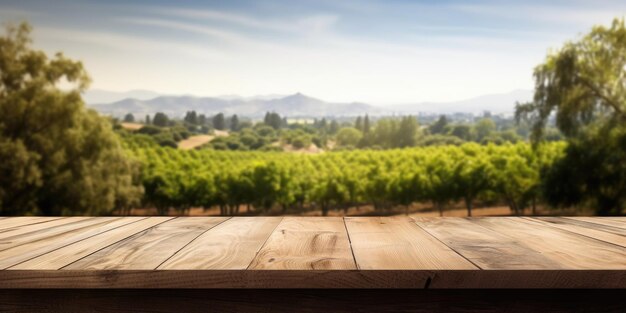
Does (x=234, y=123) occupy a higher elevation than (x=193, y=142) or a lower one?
higher

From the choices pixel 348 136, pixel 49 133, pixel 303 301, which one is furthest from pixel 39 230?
pixel 348 136

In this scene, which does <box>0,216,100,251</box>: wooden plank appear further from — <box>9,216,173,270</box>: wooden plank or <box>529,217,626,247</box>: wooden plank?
<box>529,217,626,247</box>: wooden plank

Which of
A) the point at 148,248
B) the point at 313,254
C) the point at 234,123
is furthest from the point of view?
the point at 234,123

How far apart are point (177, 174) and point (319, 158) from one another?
65.0 ft

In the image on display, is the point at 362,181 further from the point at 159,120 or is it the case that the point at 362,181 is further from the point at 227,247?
the point at 159,120

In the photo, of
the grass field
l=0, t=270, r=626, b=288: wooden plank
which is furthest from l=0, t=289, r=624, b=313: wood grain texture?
the grass field

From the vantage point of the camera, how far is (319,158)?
2304 inches

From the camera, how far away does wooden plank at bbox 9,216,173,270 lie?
128cm

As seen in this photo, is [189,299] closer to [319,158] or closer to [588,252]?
[588,252]

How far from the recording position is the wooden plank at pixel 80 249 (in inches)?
50.4

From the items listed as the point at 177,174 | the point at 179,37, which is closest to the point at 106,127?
the point at 177,174

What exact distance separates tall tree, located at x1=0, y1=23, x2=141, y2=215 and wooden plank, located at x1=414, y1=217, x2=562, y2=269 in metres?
23.4

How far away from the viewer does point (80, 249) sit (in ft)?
4.92

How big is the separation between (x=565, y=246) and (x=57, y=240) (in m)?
1.60
